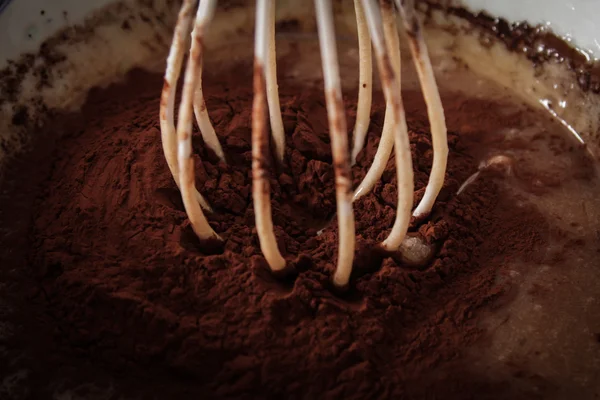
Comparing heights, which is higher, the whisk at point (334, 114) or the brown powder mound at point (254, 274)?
the whisk at point (334, 114)

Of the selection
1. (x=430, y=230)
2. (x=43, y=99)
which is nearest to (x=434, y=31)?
(x=430, y=230)

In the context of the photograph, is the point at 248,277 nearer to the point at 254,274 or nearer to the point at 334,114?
the point at 254,274

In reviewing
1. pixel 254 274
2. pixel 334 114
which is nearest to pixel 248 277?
pixel 254 274

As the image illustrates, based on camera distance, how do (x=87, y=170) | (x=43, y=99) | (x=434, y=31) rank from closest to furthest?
1. (x=87, y=170)
2. (x=43, y=99)
3. (x=434, y=31)

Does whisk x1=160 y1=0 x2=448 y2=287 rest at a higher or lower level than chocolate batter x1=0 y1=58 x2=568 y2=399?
higher

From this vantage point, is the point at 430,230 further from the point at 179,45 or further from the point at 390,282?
the point at 179,45
